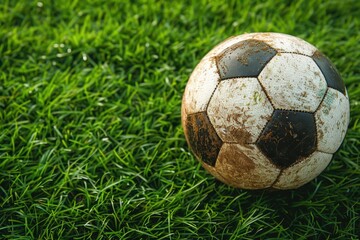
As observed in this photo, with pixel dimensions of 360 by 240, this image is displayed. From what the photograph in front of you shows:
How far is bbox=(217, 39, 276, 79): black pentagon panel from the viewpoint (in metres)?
2.26

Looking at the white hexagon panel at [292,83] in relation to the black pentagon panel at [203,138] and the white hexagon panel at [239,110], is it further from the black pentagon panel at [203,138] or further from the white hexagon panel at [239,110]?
the black pentagon panel at [203,138]

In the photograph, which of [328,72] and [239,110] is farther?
[328,72]

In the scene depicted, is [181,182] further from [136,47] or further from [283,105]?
[136,47]

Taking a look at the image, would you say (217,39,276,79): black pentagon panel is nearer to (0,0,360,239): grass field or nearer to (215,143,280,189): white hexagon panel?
(215,143,280,189): white hexagon panel

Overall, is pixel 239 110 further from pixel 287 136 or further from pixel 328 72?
pixel 328 72

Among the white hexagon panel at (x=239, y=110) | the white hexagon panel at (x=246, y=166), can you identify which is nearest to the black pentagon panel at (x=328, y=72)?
the white hexagon panel at (x=239, y=110)

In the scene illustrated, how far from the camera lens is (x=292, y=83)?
7.22 ft

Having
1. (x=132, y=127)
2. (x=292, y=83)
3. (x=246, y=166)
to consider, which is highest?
(x=292, y=83)

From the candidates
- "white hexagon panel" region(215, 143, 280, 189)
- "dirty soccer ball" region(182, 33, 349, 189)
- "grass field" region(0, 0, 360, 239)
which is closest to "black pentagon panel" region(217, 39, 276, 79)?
"dirty soccer ball" region(182, 33, 349, 189)

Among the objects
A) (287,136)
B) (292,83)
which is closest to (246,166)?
(287,136)

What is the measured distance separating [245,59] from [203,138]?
1.51 feet

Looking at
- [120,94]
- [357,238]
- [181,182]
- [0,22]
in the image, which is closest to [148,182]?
[181,182]

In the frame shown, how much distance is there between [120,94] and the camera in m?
3.22

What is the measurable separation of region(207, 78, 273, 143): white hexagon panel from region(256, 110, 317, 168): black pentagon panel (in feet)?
0.14
